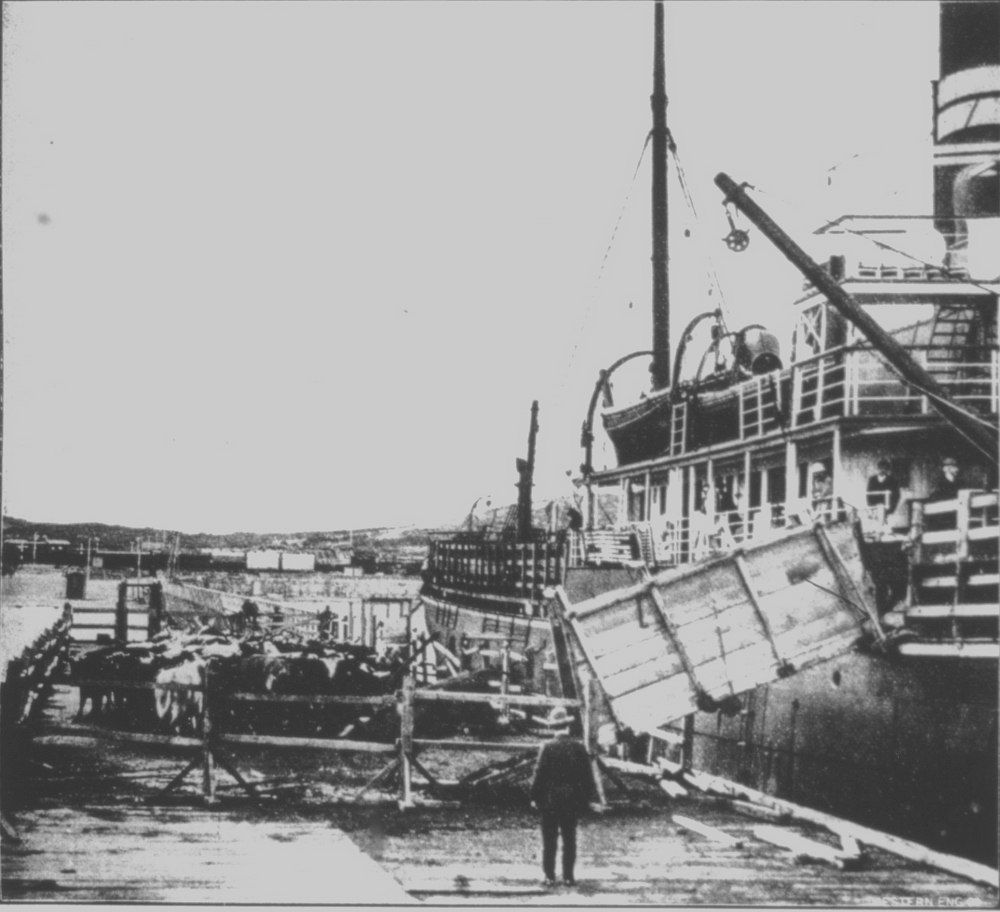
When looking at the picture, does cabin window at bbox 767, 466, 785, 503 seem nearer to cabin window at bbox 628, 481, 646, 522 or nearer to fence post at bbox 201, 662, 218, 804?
cabin window at bbox 628, 481, 646, 522


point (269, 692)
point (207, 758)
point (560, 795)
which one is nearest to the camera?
point (560, 795)

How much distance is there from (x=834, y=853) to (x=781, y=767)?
12.5 feet

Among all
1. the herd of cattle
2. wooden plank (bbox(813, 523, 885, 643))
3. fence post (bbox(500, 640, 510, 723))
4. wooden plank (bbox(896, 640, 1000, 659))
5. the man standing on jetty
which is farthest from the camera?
fence post (bbox(500, 640, 510, 723))

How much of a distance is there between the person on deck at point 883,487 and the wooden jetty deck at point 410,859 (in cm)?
456

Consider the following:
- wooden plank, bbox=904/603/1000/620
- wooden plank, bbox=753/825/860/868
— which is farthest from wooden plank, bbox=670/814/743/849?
wooden plank, bbox=904/603/1000/620

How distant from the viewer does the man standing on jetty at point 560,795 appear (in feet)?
28.3

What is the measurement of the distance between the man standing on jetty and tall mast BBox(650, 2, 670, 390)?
681 centimetres

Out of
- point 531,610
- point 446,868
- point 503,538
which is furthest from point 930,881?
point 503,538

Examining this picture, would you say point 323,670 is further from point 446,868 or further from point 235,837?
point 446,868

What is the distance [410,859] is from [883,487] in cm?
780

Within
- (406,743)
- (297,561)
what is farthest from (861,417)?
(297,561)

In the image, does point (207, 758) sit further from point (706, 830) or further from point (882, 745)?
point (882, 745)

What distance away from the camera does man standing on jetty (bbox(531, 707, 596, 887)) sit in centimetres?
862

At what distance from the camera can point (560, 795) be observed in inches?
340
